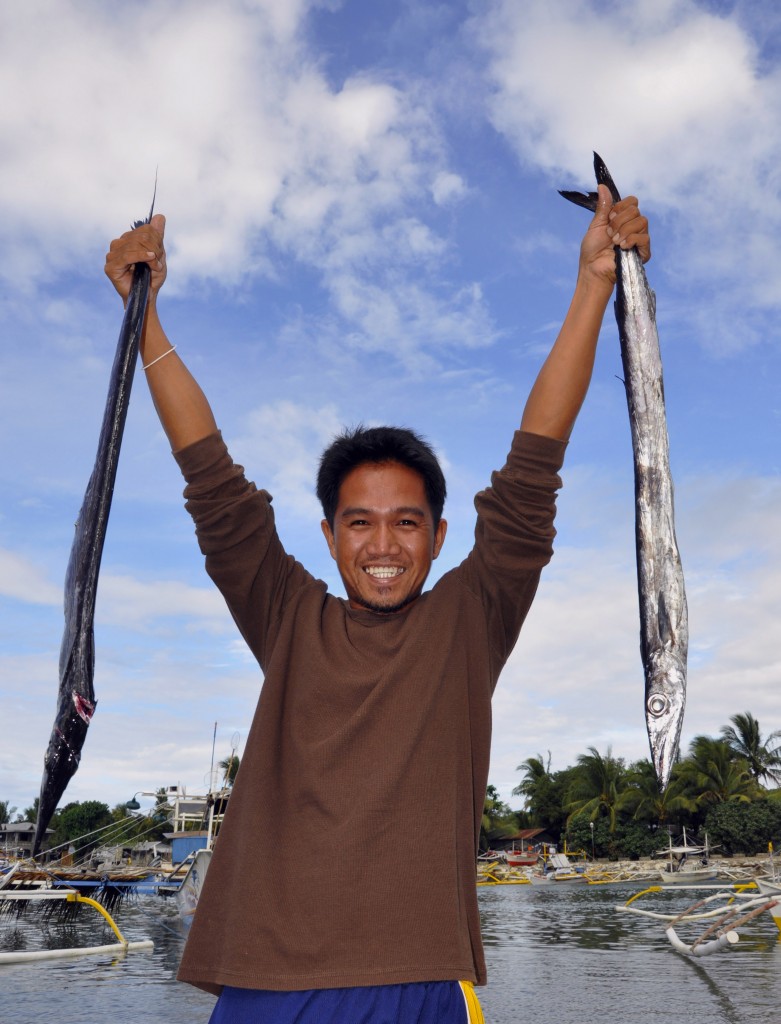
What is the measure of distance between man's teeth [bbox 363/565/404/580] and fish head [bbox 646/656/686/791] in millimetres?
929

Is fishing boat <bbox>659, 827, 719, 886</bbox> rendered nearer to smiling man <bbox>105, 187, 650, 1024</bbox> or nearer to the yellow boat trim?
smiling man <bbox>105, 187, 650, 1024</bbox>

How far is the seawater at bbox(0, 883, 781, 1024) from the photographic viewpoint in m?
12.6

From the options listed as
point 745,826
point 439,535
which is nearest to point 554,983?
point 439,535

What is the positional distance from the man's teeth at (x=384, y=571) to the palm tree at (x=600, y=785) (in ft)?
184

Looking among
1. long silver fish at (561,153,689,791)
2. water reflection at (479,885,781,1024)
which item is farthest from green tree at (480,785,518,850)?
long silver fish at (561,153,689,791)

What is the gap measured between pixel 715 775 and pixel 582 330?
53003mm

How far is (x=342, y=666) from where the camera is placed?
92.8 inches

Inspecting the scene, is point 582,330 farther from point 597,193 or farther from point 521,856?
point 521,856

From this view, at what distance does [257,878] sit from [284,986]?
0.80 ft

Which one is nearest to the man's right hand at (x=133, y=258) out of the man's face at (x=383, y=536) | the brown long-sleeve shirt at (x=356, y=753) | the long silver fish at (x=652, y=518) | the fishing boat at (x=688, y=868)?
the brown long-sleeve shirt at (x=356, y=753)

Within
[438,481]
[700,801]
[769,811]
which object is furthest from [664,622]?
[700,801]

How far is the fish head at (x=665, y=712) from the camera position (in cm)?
259

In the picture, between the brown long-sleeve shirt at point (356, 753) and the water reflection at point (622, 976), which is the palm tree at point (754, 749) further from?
the brown long-sleeve shirt at point (356, 753)

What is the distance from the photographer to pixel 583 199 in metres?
3.61
